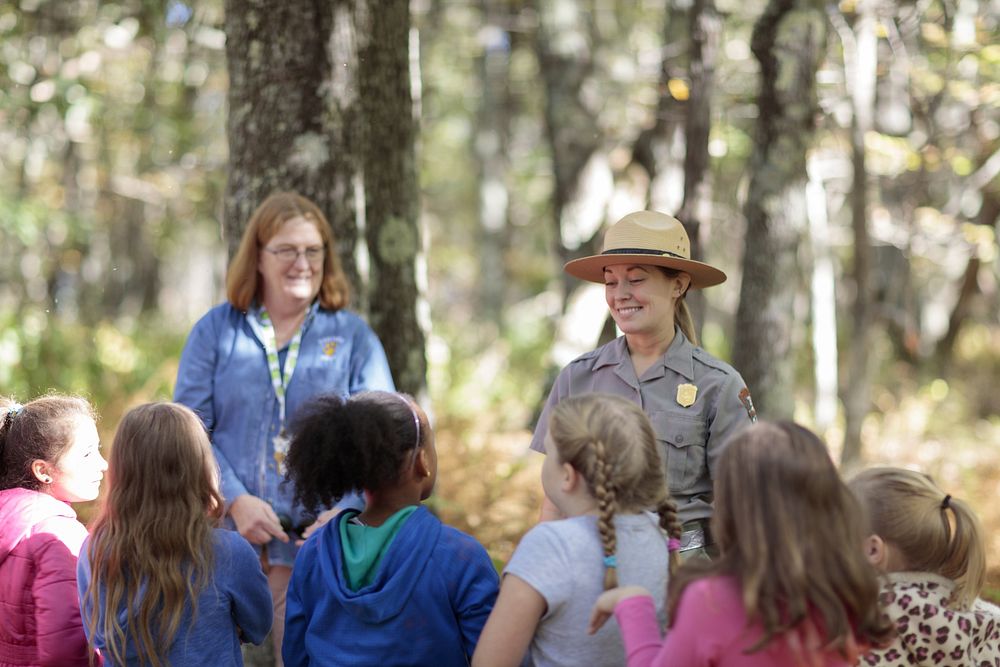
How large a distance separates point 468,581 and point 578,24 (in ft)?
35.2

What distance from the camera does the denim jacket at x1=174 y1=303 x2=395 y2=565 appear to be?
15.9 feet

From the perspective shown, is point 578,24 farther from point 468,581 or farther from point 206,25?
point 468,581

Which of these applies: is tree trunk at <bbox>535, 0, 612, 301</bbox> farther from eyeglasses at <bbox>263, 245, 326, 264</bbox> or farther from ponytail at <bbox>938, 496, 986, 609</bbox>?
ponytail at <bbox>938, 496, 986, 609</bbox>

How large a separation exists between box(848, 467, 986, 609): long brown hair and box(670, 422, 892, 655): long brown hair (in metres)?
0.66

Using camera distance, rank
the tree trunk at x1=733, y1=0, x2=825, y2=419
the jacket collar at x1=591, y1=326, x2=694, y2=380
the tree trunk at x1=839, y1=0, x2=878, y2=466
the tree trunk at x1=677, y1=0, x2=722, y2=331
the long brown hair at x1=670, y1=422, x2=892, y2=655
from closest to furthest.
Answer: the long brown hair at x1=670, y1=422, x2=892, y2=655 → the jacket collar at x1=591, y1=326, x2=694, y2=380 → the tree trunk at x1=733, y1=0, x2=825, y2=419 → the tree trunk at x1=677, y1=0, x2=722, y2=331 → the tree trunk at x1=839, y1=0, x2=878, y2=466

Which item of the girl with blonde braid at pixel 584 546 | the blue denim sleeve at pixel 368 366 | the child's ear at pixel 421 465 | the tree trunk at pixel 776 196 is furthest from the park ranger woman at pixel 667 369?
the tree trunk at pixel 776 196

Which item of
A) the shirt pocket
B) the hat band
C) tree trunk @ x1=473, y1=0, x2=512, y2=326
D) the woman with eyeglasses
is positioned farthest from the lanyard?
tree trunk @ x1=473, y1=0, x2=512, y2=326

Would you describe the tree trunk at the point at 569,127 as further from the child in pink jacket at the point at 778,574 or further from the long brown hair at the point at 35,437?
the child in pink jacket at the point at 778,574

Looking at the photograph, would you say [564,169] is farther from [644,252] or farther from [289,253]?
[644,252]

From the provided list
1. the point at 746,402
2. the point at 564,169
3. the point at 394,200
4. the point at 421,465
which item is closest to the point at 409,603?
the point at 421,465

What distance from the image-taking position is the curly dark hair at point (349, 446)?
3.51 m

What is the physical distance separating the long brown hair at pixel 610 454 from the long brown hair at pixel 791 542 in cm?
35

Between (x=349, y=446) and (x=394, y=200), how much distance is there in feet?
12.2

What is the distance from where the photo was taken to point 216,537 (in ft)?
12.2
